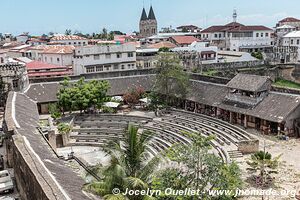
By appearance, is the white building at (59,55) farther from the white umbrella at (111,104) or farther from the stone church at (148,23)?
the stone church at (148,23)

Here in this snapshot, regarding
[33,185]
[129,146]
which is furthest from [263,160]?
[33,185]

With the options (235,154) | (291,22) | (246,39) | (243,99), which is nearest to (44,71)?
(243,99)

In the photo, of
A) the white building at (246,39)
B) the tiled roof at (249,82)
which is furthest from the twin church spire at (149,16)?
the tiled roof at (249,82)

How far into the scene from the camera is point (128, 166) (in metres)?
14.5

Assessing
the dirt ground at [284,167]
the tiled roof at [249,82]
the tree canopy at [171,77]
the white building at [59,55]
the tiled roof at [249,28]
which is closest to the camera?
the dirt ground at [284,167]

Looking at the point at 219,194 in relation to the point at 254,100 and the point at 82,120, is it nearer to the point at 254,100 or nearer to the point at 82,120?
the point at 254,100

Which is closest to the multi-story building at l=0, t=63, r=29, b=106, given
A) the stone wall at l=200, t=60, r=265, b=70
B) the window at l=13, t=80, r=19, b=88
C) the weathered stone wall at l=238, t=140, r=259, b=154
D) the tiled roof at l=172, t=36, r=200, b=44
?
the window at l=13, t=80, r=19, b=88

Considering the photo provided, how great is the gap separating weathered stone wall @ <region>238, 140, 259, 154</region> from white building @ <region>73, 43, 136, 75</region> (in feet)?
103

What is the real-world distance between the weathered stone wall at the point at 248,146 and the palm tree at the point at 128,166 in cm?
1401

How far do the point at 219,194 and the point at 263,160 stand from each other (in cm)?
955

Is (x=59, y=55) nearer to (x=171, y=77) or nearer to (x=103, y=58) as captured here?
(x=103, y=58)

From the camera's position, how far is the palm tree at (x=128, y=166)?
13.4 meters

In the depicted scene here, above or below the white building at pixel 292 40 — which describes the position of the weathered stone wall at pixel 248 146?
below

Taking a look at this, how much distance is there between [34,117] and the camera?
2847 cm
